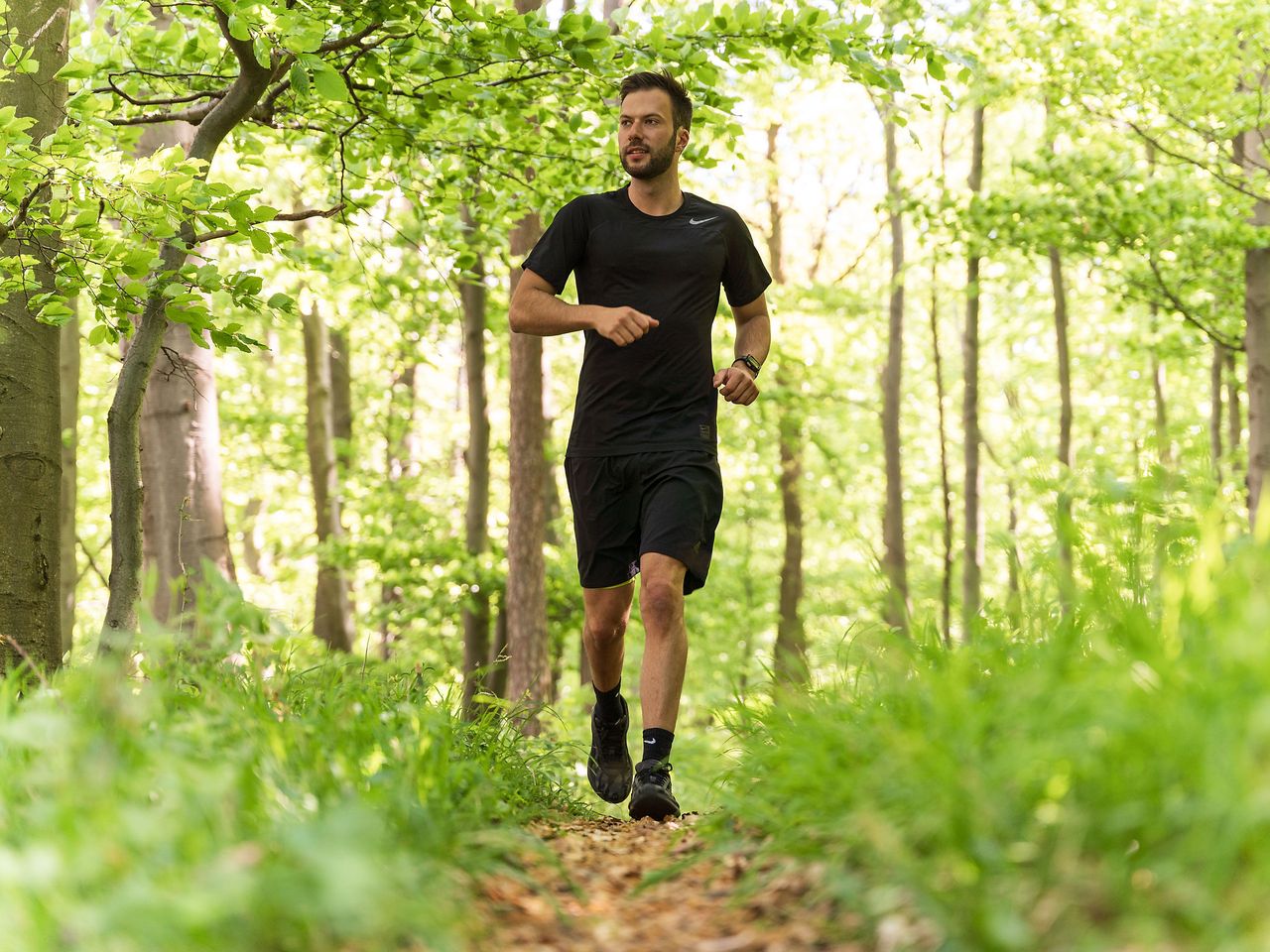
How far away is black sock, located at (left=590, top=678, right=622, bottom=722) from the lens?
5.16 metres

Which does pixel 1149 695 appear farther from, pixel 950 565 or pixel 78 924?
pixel 950 565

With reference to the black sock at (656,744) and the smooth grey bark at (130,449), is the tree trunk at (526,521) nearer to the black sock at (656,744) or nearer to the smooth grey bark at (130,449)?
the smooth grey bark at (130,449)

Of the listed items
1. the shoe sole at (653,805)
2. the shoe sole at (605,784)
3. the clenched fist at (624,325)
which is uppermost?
the clenched fist at (624,325)

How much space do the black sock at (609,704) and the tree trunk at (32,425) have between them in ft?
7.94

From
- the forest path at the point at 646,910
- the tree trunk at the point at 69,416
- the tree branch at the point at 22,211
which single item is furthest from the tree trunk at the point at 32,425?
the tree trunk at the point at 69,416

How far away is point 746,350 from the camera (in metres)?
5.01

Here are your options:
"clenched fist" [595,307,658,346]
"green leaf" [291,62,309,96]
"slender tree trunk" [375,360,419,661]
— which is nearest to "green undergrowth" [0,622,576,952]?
"clenched fist" [595,307,658,346]

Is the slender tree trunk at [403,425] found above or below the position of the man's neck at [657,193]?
below

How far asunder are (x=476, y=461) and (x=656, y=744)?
25.7ft

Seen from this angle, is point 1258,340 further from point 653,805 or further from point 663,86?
point 653,805

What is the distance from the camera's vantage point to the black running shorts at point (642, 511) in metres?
4.54

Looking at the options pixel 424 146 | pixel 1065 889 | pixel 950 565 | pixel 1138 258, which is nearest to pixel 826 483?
pixel 950 565

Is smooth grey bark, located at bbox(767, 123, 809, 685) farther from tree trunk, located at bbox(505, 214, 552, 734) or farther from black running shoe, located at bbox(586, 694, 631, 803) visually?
black running shoe, located at bbox(586, 694, 631, 803)

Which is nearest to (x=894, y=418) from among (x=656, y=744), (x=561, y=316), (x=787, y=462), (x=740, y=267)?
(x=787, y=462)
